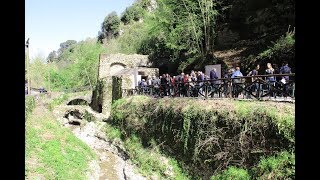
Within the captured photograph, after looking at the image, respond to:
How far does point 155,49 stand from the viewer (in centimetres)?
3812

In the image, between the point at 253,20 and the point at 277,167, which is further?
the point at 253,20

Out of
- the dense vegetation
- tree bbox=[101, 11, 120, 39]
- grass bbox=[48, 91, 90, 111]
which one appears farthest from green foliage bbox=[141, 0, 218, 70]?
tree bbox=[101, 11, 120, 39]

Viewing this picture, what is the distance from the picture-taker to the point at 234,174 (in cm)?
1204

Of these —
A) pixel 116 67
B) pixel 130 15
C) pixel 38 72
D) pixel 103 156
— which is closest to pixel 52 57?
pixel 38 72

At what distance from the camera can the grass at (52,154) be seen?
13930mm

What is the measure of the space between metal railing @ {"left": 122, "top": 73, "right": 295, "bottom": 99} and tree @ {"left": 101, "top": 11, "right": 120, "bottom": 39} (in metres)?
54.8

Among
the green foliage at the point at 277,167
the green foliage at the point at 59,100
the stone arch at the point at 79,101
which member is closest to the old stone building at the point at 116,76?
the green foliage at the point at 59,100

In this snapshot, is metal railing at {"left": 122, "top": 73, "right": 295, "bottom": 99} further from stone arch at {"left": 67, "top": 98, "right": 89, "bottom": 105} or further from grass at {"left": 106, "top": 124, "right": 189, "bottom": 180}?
stone arch at {"left": 67, "top": 98, "right": 89, "bottom": 105}

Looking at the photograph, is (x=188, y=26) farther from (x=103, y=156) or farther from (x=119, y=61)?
(x=103, y=156)

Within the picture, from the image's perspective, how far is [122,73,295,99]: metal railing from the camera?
12867mm

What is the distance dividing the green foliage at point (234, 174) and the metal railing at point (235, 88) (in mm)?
3139

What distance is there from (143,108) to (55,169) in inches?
337

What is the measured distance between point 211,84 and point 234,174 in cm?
559

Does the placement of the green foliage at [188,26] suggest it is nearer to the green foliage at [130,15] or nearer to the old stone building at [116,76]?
the old stone building at [116,76]
